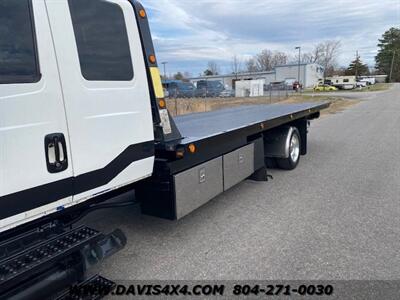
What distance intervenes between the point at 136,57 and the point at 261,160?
320cm

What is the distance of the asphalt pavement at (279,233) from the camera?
3.33 m

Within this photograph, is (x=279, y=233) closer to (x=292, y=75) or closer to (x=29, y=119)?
(x=29, y=119)

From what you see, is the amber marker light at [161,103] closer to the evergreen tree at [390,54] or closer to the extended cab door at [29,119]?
the extended cab door at [29,119]

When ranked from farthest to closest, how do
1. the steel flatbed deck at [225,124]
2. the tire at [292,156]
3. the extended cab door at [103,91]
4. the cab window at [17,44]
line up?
the tire at [292,156] < the steel flatbed deck at [225,124] < the extended cab door at [103,91] < the cab window at [17,44]

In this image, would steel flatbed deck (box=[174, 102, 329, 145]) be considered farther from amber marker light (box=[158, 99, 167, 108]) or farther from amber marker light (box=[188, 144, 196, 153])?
amber marker light (box=[158, 99, 167, 108])

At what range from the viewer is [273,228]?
423cm

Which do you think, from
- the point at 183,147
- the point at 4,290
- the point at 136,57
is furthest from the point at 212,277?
the point at 136,57

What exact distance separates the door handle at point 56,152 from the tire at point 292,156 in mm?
5062

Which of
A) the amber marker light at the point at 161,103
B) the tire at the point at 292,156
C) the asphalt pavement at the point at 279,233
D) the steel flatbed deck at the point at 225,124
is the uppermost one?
the amber marker light at the point at 161,103

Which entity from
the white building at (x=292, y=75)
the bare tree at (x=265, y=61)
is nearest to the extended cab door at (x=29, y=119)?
the white building at (x=292, y=75)

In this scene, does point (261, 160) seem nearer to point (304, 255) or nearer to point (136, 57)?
point (304, 255)

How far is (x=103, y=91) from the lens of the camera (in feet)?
8.75

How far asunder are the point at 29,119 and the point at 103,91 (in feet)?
2.17

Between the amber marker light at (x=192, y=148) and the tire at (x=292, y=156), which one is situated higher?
the amber marker light at (x=192, y=148)
